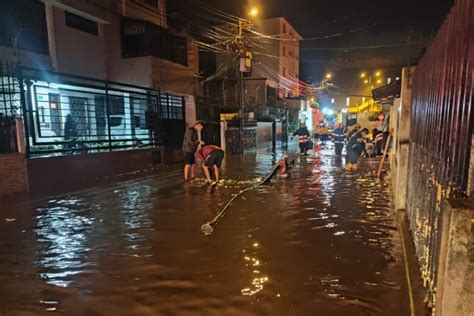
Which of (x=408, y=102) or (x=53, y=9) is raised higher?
(x=53, y=9)

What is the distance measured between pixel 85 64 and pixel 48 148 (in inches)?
295

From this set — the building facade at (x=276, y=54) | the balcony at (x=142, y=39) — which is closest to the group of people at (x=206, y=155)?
the balcony at (x=142, y=39)

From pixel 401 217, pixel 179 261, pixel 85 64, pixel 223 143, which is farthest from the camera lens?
pixel 223 143

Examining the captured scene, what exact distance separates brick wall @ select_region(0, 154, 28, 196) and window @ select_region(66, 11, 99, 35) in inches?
345

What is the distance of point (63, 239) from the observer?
5117 mm

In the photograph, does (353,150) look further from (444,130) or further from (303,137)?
(444,130)

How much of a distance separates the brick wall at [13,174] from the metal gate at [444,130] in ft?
29.2

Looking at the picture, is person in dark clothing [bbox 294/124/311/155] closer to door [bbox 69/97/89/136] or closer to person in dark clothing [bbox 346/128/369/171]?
person in dark clothing [bbox 346/128/369/171]

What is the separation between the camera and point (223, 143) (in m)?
19.3

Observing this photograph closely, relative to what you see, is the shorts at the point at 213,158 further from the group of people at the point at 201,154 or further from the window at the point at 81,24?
the window at the point at 81,24

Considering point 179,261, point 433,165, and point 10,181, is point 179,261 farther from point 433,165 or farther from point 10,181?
point 10,181

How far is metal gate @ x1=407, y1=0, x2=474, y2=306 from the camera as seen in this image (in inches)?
90.5

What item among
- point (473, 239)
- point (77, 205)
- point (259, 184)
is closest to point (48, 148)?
Answer: point (77, 205)

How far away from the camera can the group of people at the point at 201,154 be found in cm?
923
